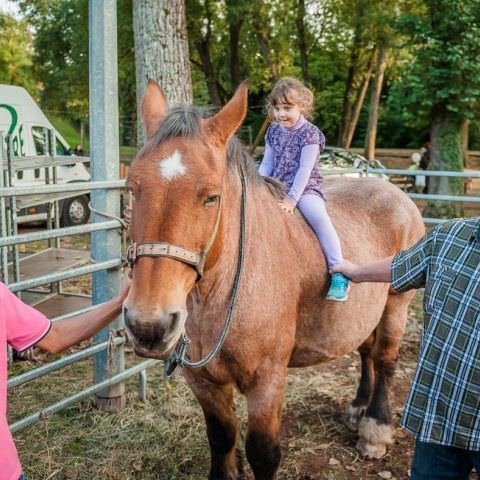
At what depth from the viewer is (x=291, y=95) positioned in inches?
126

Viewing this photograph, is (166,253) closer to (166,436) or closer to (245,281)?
(245,281)

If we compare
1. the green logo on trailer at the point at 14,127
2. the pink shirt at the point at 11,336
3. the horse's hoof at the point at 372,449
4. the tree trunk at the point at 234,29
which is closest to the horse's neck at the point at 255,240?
the pink shirt at the point at 11,336

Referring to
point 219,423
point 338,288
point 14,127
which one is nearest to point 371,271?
point 338,288

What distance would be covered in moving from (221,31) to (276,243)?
67.0 feet

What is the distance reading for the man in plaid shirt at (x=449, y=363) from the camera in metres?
1.86

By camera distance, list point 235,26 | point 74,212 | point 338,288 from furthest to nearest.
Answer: point 235,26 → point 74,212 → point 338,288

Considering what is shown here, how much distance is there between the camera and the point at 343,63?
25.4 m

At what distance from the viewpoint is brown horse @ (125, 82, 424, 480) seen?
1964 mm

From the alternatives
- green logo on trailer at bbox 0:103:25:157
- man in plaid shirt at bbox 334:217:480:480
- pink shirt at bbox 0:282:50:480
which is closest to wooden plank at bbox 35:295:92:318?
pink shirt at bbox 0:282:50:480

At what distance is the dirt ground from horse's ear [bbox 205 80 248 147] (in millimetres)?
2066

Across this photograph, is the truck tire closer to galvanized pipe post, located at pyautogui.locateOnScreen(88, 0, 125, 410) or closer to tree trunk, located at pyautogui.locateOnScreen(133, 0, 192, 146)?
tree trunk, located at pyautogui.locateOnScreen(133, 0, 192, 146)

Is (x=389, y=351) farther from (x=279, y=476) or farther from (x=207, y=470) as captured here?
(x=207, y=470)

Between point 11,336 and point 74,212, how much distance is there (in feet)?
34.5

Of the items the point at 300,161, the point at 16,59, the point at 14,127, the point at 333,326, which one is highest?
the point at 16,59
